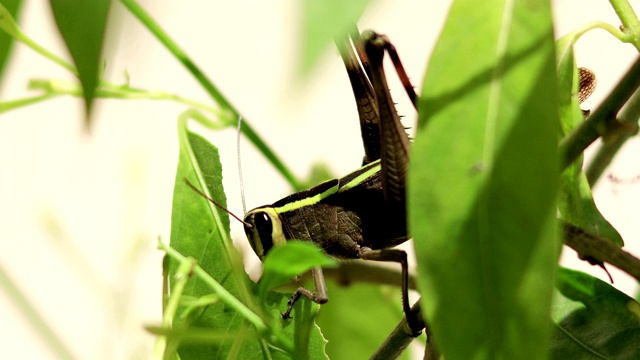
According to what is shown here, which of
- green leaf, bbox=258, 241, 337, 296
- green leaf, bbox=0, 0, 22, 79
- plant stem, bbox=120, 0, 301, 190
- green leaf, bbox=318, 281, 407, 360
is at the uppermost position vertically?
green leaf, bbox=0, 0, 22, 79

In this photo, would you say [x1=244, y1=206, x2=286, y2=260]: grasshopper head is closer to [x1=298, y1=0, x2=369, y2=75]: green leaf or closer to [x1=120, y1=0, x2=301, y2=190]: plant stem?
[x1=120, y1=0, x2=301, y2=190]: plant stem

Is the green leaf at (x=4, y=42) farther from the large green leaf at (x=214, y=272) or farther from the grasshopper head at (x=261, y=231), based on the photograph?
the grasshopper head at (x=261, y=231)

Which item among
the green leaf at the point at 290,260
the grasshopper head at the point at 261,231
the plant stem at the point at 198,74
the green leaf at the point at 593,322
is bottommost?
the green leaf at the point at 593,322

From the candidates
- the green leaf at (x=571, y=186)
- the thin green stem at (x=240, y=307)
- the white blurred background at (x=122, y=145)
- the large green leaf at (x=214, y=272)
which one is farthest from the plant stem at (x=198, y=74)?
the white blurred background at (x=122, y=145)

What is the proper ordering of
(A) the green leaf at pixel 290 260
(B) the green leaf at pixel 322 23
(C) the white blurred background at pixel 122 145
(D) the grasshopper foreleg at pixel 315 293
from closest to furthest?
(B) the green leaf at pixel 322 23
(A) the green leaf at pixel 290 260
(D) the grasshopper foreleg at pixel 315 293
(C) the white blurred background at pixel 122 145

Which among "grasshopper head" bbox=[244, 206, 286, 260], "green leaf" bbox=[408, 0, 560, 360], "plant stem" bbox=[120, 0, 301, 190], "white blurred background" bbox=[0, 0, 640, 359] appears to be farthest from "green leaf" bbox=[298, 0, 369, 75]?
"white blurred background" bbox=[0, 0, 640, 359]

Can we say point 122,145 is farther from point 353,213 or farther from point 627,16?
point 627,16

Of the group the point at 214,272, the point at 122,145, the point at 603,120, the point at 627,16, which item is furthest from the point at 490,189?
the point at 122,145
